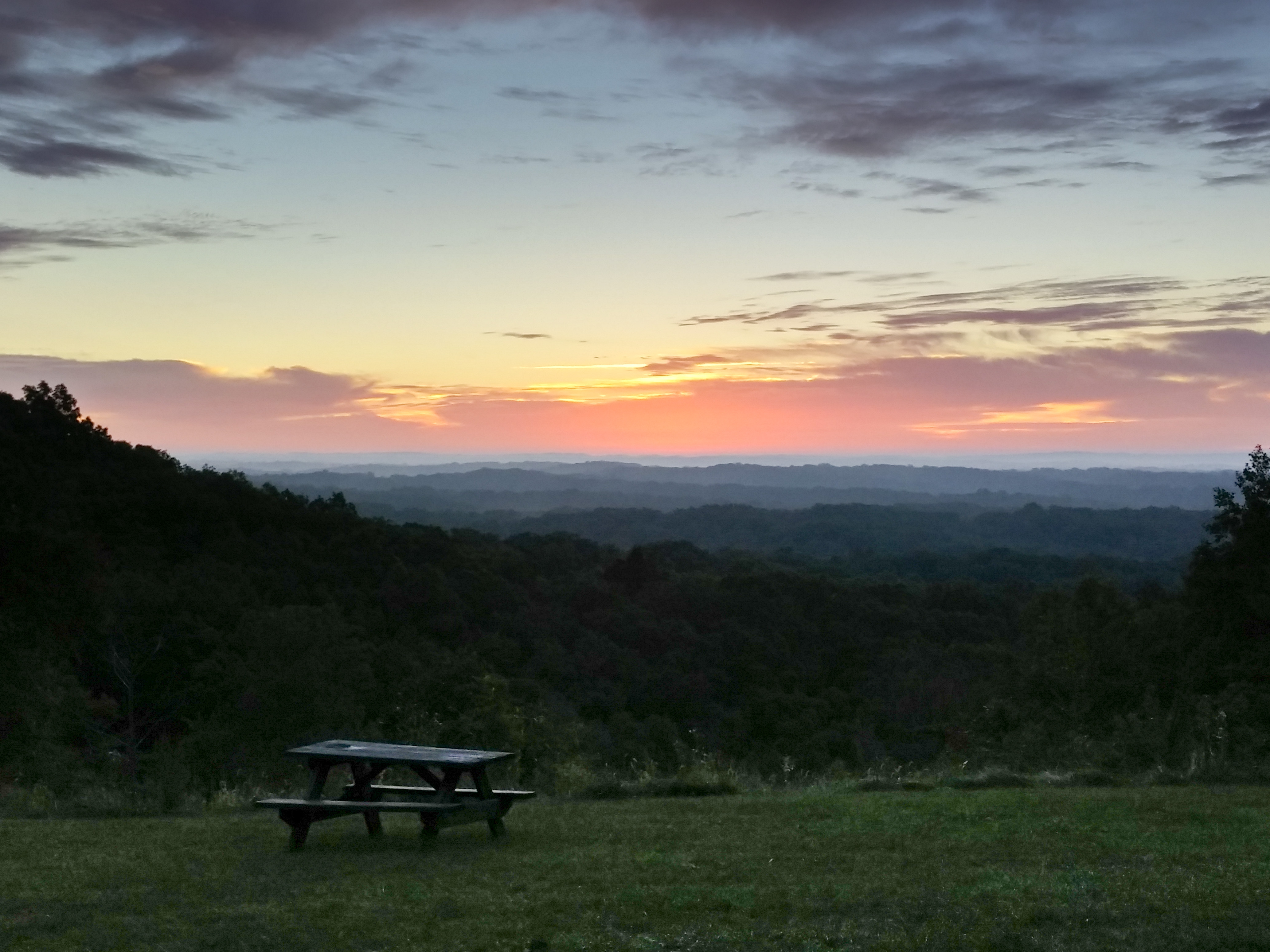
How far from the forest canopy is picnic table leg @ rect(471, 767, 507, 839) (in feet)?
10.9

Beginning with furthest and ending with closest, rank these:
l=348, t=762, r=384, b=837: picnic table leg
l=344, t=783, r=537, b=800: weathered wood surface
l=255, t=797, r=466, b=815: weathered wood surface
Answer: l=344, t=783, r=537, b=800: weathered wood surface < l=348, t=762, r=384, b=837: picnic table leg < l=255, t=797, r=466, b=815: weathered wood surface

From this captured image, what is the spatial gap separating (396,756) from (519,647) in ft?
154

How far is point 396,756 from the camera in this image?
351 inches

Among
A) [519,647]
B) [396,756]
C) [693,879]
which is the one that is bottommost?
[519,647]

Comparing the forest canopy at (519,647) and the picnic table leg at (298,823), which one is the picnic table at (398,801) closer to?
the picnic table leg at (298,823)

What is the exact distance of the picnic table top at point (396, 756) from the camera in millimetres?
8859

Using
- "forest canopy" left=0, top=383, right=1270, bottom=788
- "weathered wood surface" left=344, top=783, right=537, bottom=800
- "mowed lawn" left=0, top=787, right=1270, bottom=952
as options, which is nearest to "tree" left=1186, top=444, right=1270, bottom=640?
"forest canopy" left=0, top=383, right=1270, bottom=788

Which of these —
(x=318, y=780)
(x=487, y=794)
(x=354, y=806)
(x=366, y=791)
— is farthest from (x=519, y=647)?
(x=354, y=806)

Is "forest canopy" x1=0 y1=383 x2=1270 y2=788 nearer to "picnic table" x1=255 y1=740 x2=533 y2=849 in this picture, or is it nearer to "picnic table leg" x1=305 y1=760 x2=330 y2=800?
"picnic table" x1=255 y1=740 x2=533 y2=849

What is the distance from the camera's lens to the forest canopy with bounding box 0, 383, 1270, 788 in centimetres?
2392

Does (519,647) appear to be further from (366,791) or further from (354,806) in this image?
(354,806)

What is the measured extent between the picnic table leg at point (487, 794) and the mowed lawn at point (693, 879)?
169mm

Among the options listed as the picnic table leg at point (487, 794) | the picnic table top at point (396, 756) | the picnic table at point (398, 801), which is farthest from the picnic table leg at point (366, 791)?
the picnic table leg at point (487, 794)

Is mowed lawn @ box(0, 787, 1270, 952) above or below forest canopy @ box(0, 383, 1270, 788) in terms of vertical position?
above
